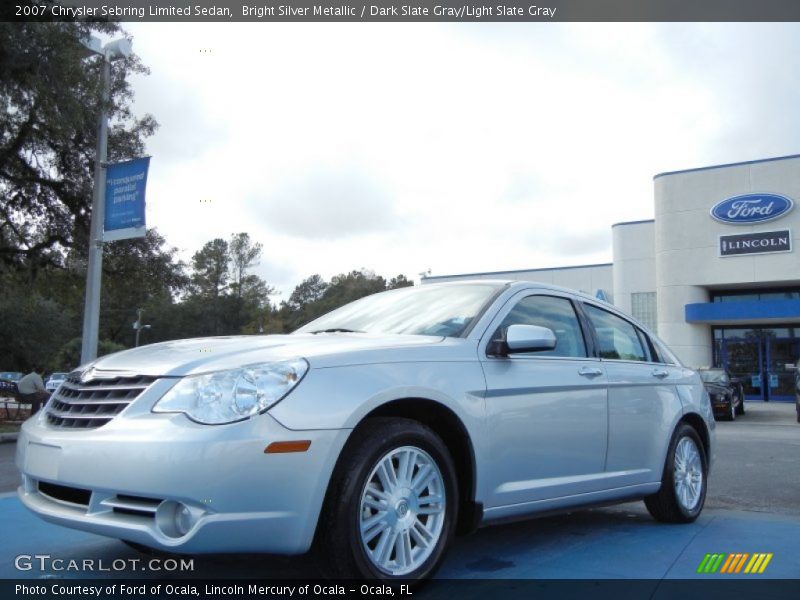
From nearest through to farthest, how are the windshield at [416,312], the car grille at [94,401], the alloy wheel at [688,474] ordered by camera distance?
the car grille at [94,401] < the windshield at [416,312] < the alloy wheel at [688,474]

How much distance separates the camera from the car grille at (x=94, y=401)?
3312 mm

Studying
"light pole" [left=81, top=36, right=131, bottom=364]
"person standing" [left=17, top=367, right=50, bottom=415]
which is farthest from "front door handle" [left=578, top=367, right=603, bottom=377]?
"person standing" [left=17, top=367, right=50, bottom=415]

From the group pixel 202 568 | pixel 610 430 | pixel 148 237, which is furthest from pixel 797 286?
pixel 202 568

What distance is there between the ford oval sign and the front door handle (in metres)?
27.2

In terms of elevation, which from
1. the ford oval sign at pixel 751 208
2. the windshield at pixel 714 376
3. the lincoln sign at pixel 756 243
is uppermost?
the ford oval sign at pixel 751 208

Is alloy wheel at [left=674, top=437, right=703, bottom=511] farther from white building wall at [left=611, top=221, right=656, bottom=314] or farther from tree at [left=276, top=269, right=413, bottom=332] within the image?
tree at [left=276, top=269, right=413, bottom=332]

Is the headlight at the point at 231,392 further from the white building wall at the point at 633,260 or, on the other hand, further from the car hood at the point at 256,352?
the white building wall at the point at 633,260

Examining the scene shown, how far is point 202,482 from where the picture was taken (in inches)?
117

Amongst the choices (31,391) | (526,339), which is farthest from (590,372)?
(31,391)

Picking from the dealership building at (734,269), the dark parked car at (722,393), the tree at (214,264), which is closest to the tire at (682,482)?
the dark parked car at (722,393)

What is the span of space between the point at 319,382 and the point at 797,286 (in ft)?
102

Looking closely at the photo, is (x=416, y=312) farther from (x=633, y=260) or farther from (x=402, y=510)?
(x=633, y=260)

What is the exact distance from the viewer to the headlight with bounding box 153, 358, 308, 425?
311cm

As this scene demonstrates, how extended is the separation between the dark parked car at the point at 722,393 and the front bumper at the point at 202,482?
708 inches
